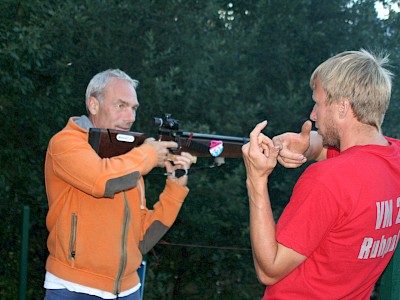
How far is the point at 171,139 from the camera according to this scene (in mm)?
3619

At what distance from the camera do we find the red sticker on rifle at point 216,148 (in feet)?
12.5

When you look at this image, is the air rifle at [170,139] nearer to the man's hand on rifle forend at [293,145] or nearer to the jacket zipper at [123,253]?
the jacket zipper at [123,253]

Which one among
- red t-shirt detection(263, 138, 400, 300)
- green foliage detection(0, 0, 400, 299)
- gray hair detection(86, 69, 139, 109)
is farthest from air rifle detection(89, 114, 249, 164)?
green foliage detection(0, 0, 400, 299)

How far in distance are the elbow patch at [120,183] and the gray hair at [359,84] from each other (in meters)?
1.21

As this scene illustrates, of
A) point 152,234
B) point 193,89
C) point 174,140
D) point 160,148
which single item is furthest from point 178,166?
point 193,89

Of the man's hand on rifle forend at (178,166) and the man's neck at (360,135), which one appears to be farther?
the man's hand on rifle forend at (178,166)

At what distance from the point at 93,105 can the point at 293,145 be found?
1319 millimetres

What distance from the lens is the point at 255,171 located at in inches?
84.0

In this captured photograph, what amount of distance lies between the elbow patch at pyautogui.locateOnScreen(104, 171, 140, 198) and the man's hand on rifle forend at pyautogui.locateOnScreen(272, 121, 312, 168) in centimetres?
84

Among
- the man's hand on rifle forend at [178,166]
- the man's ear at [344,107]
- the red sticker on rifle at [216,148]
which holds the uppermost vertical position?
the man's ear at [344,107]

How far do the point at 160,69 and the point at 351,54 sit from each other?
4.23m

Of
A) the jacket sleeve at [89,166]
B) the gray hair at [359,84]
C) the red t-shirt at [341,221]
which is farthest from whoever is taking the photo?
the jacket sleeve at [89,166]

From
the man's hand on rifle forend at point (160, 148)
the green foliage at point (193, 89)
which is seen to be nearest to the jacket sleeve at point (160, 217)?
the man's hand on rifle forend at point (160, 148)

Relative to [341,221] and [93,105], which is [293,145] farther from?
[93,105]
